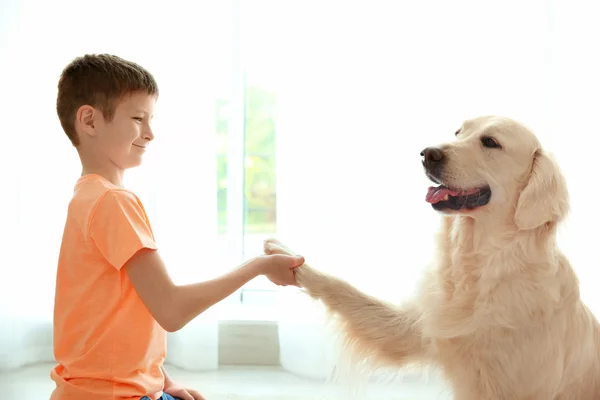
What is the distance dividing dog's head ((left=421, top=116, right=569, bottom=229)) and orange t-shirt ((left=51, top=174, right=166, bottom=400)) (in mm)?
682

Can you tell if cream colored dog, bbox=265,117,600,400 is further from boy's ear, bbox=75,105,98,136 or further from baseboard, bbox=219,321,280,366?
baseboard, bbox=219,321,280,366

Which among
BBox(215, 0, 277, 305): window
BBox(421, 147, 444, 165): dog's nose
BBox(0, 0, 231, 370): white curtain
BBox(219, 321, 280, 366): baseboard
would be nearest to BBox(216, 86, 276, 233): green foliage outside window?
BBox(215, 0, 277, 305): window

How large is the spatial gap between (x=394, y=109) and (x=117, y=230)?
4.57 feet

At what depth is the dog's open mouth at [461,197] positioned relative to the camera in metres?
1.49

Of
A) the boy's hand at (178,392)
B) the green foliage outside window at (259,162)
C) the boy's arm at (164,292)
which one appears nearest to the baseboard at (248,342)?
the green foliage outside window at (259,162)

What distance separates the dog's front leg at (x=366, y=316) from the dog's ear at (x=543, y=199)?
0.39 metres

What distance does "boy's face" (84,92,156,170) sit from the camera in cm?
143

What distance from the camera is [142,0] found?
2.41 m

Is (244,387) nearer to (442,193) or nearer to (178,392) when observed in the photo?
(178,392)

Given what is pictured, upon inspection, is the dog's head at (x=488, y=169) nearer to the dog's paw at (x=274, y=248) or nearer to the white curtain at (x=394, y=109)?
the dog's paw at (x=274, y=248)

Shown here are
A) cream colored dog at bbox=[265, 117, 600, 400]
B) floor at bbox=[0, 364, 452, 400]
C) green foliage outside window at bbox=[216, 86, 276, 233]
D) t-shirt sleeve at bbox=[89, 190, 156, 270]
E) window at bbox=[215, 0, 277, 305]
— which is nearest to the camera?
t-shirt sleeve at bbox=[89, 190, 156, 270]

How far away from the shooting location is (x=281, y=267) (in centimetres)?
159

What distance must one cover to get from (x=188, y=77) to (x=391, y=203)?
92cm

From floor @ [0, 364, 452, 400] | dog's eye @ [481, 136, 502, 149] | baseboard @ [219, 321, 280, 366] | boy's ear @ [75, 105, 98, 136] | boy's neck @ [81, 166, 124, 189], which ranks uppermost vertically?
boy's ear @ [75, 105, 98, 136]
